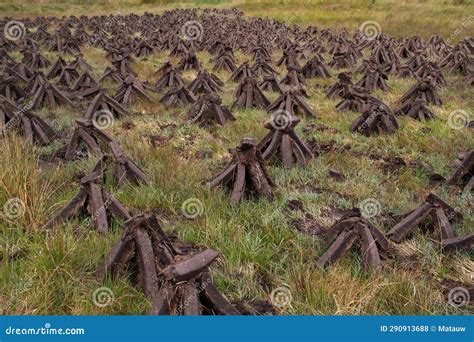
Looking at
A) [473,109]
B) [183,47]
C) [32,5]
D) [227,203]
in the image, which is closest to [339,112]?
[473,109]

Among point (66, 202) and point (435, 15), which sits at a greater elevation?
point (435, 15)

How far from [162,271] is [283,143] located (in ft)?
14.9

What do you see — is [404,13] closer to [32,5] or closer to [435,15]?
[435,15]

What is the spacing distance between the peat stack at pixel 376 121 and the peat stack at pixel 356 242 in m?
5.01

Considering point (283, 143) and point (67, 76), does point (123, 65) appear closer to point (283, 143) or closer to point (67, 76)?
point (67, 76)

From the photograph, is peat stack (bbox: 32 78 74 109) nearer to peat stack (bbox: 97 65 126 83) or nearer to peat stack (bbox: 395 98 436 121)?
peat stack (bbox: 97 65 126 83)

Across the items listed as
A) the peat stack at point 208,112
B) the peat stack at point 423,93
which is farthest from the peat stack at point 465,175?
the peat stack at point 423,93

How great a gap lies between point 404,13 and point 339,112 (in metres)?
22.9

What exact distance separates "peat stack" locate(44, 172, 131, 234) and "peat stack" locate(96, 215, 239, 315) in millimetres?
899

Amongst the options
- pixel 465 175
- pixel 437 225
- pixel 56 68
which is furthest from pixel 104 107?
pixel 437 225

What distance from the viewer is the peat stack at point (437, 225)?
537 centimetres

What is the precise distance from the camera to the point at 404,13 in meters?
31.2

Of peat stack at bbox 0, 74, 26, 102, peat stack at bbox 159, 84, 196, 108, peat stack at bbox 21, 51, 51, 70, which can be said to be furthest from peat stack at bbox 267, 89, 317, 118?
peat stack at bbox 21, 51, 51, 70

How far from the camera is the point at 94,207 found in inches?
217
